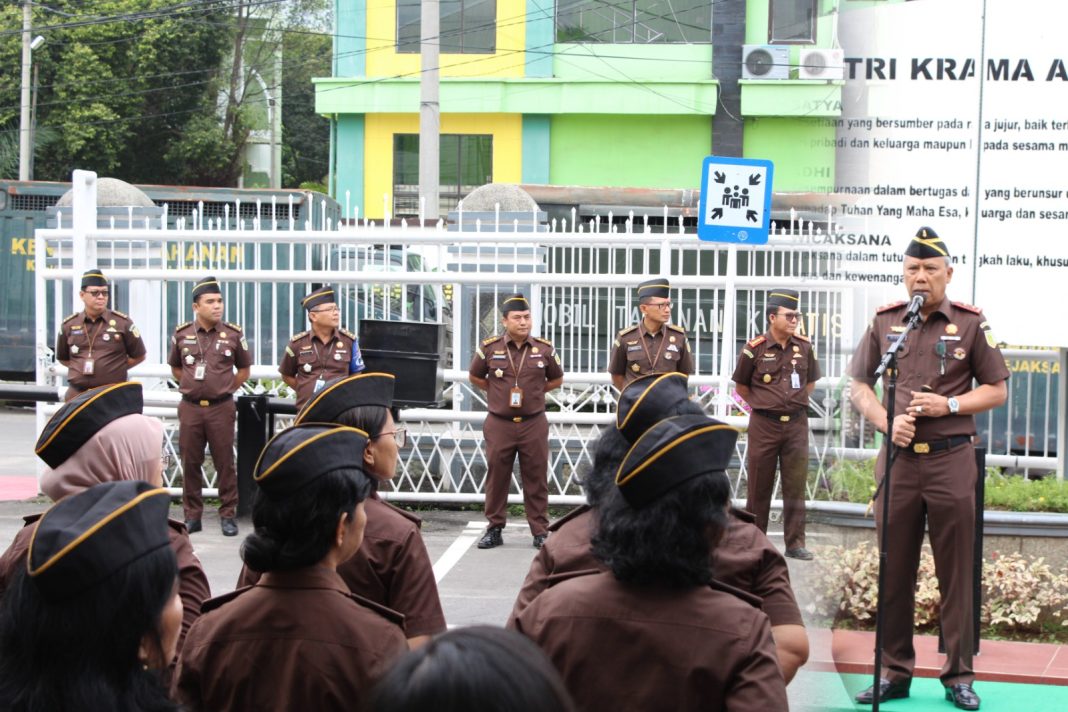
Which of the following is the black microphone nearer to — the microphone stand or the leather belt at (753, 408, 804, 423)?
the microphone stand

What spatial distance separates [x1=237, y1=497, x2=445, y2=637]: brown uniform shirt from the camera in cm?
328

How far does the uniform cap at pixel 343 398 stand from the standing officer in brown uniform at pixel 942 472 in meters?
1.96

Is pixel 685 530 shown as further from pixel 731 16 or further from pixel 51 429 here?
pixel 731 16

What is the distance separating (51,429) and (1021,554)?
473cm

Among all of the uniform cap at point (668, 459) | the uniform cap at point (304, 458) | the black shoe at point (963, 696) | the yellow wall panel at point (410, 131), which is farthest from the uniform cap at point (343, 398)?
the yellow wall panel at point (410, 131)

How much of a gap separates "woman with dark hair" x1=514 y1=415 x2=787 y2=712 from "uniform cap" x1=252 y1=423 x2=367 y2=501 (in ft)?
1.76

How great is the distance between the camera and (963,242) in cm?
405

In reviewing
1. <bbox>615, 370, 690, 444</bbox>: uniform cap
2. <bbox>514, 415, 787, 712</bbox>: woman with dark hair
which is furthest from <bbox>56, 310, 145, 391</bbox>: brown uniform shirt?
<bbox>514, 415, 787, 712</bbox>: woman with dark hair

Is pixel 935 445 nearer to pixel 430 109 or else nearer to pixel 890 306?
pixel 890 306

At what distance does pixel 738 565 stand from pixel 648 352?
6385 mm

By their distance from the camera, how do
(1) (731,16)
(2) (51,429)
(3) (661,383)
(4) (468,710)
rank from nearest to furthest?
(4) (468,710) < (3) (661,383) < (2) (51,429) < (1) (731,16)

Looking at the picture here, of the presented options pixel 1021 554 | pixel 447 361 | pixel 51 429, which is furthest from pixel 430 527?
pixel 51 429

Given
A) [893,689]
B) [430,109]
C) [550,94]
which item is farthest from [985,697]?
[550,94]

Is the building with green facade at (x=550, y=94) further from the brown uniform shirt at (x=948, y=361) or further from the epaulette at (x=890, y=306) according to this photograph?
the epaulette at (x=890, y=306)
